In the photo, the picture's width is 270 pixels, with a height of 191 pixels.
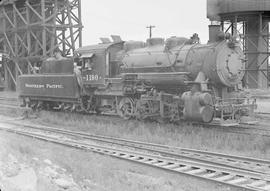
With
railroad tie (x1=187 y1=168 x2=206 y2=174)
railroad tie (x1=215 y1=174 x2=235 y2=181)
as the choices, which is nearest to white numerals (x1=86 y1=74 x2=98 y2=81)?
railroad tie (x1=187 y1=168 x2=206 y2=174)

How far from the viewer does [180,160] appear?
10.2 m

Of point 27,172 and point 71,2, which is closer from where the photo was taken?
point 27,172

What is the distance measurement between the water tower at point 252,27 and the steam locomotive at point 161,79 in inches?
791

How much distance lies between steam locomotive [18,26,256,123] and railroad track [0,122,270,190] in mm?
2931

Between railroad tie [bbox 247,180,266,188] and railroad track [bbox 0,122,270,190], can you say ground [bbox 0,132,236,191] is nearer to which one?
railroad track [bbox 0,122,270,190]

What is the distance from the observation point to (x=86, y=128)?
54.9 feet

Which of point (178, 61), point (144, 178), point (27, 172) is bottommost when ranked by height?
point (144, 178)

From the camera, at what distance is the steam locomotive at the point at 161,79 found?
14.9 metres

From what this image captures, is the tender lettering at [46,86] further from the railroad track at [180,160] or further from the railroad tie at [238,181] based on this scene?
the railroad tie at [238,181]

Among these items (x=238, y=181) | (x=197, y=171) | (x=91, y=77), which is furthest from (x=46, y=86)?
(x=238, y=181)

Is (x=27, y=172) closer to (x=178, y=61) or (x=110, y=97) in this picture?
(x=178, y=61)

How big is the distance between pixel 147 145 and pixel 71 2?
2532 centimetres

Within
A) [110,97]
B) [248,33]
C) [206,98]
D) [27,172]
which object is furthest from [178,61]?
[248,33]

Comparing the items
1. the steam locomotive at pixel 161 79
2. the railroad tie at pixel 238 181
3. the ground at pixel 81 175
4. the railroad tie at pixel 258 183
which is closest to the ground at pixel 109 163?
the ground at pixel 81 175
